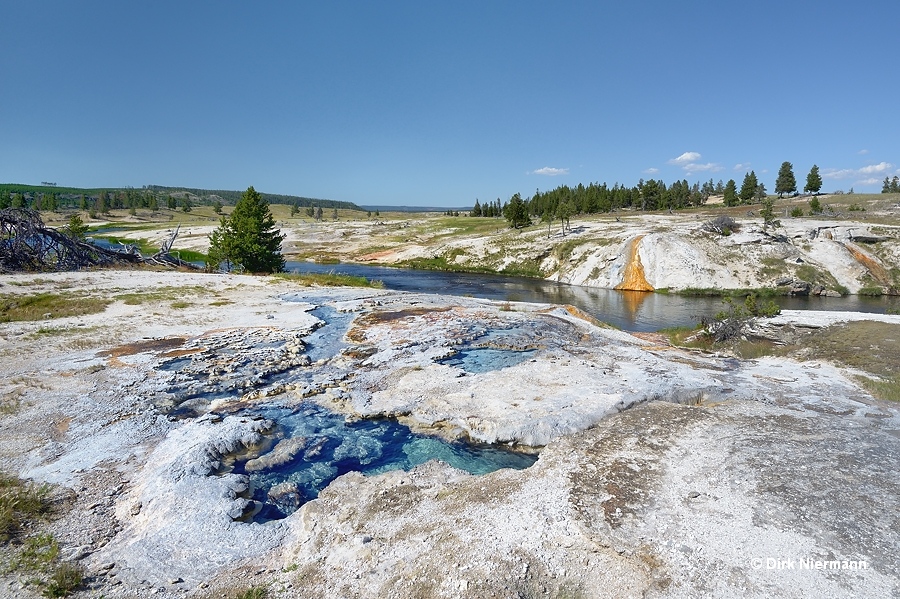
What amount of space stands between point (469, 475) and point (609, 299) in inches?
1619

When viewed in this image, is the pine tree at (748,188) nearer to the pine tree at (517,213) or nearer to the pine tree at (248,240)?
the pine tree at (517,213)

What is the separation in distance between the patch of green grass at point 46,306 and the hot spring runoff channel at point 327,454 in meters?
15.8

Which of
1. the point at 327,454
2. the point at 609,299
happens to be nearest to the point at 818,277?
the point at 609,299

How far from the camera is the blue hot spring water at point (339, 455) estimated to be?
9.59 metres

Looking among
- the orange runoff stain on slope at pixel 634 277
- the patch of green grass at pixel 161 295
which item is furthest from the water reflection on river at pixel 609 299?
the patch of green grass at pixel 161 295

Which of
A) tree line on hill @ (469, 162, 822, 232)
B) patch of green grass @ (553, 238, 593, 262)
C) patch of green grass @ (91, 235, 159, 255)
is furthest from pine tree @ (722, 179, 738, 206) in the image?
patch of green grass @ (91, 235, 159, 255)

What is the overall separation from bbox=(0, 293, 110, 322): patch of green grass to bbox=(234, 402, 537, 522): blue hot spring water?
16.2m

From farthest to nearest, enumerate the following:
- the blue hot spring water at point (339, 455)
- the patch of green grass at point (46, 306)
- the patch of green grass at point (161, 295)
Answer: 1. the patch of green grass at point (161, 295)
2. the patch of green grass at point (46, 306)
3. the blue hot spring water at point (339, 455)

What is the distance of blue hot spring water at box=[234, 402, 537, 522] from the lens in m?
9.59

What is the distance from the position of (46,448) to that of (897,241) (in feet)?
246

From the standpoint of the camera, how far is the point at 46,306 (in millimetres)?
23062

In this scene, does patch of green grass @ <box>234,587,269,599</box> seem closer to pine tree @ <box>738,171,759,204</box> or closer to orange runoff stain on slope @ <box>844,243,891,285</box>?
orange runoff stain on slope @ <box>844,243,891,285</box>

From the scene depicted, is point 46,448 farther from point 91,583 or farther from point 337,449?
point 337,449

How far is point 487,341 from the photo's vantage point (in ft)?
64.0
